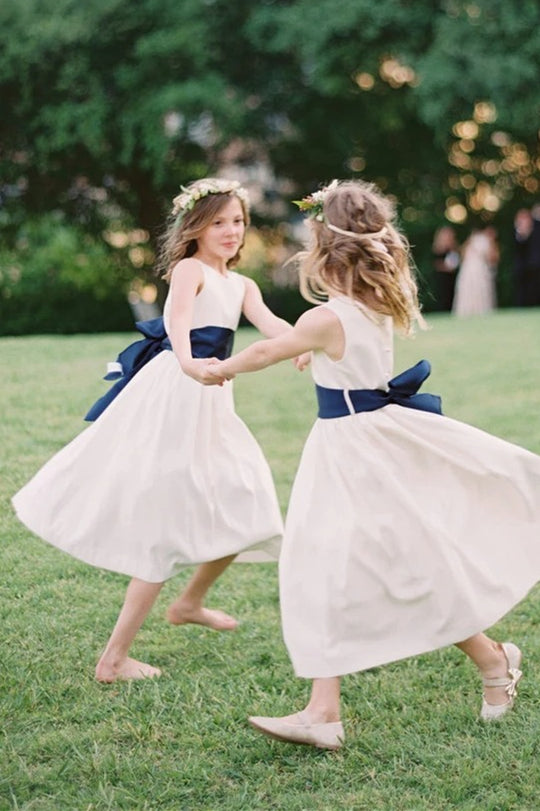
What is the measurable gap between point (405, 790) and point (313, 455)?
1.01 metres

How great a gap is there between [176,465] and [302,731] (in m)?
1.08

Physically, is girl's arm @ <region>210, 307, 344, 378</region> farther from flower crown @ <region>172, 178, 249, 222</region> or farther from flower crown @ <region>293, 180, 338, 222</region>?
flower crown @ <region>172, 178, 249, 222</region>

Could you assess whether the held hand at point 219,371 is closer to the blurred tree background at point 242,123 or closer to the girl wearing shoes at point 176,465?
the girl wearing shoes at point 176,465

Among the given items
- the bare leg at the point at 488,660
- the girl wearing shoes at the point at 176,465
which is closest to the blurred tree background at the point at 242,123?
the girl wearing shoes at the point at 176,465

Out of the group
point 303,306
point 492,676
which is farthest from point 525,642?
point 303,306

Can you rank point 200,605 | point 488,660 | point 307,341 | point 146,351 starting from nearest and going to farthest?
point 307,341 < point 488,660 < point 146,351 < point 200,605

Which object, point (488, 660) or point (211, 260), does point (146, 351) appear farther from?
point (488, 660)

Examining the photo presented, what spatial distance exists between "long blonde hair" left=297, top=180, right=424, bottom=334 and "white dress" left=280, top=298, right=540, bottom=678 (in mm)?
67

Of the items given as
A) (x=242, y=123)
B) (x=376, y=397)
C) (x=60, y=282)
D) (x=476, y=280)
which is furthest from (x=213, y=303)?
(x=60, y=282)

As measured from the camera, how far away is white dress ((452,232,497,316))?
2280cm

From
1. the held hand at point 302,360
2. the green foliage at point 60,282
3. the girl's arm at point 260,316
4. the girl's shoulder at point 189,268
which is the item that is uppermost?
the girl's shoulder at point 189,268

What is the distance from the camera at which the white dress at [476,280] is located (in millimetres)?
22797

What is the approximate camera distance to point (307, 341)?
3.79 meters

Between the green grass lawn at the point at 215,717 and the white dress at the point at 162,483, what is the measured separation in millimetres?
441
